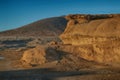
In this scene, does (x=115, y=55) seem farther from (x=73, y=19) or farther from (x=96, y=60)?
(x=73, y=19)

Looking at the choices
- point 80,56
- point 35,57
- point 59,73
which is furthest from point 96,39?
point 35,57

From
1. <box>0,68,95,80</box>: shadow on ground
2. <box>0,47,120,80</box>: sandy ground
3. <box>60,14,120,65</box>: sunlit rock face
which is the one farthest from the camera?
<box>60,14,120,65</box>: sunlit rock face

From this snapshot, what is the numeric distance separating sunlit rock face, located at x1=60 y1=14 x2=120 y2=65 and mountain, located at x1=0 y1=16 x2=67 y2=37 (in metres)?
66.3

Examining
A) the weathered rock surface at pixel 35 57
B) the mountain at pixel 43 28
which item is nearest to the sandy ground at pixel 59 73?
the weathered rock surface at pixel 35 57

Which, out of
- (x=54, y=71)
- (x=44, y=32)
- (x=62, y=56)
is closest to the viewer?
(x=54, y=71)

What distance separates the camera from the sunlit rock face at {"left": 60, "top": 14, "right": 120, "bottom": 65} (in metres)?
21.1

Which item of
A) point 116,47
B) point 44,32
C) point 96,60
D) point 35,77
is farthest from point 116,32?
point 44,32

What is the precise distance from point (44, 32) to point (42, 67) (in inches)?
2909

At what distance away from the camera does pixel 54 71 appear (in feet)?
67.8

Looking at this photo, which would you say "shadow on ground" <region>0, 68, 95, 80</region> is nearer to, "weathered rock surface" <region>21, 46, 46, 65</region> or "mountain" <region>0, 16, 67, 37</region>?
"weathered rock surface" <region>21, 46, 46, 65</region>

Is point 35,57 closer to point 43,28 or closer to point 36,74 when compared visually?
point 36,74

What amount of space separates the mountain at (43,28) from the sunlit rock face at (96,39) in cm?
6634

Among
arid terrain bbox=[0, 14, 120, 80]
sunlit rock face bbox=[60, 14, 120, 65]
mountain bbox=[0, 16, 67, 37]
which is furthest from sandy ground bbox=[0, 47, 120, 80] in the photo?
mountain bbox=[0, 16, 67, 37]

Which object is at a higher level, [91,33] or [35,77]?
[91,33]
